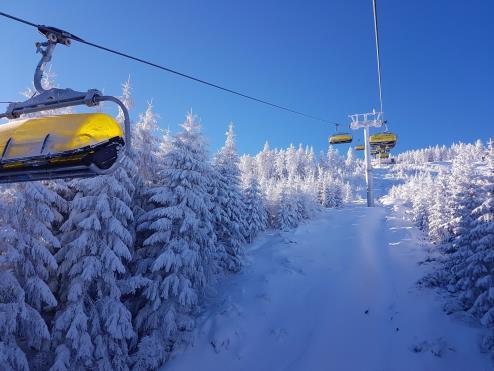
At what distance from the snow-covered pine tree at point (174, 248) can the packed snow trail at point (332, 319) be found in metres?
2.00

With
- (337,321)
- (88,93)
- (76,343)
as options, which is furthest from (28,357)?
(337,321)

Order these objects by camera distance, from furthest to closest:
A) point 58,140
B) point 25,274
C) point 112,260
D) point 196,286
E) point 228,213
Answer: point 228,213 → point 196,286 → point 112,260 → point 25,274 → point 58,140

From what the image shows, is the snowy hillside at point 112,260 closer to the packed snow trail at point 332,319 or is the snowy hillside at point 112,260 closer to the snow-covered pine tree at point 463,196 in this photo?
the packed snow trail at point 332,319

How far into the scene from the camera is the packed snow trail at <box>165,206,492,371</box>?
1664 cm

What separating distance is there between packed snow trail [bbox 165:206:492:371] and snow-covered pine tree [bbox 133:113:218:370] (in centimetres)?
200

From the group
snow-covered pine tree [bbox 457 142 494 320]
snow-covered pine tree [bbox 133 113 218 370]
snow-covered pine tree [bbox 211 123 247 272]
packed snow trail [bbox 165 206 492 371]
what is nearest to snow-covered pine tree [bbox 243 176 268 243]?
packed snow trail [bbox 165 206 492 371]

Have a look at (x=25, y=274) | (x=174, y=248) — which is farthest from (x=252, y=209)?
(x=25, y=274)

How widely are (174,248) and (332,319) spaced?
11001mm

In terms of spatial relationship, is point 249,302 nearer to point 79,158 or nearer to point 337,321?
point 337,321

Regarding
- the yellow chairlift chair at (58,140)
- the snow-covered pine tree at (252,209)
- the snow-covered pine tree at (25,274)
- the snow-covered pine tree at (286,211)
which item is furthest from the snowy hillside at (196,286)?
the snow-covered pine tree at (286,211)

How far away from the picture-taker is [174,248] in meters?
17.6

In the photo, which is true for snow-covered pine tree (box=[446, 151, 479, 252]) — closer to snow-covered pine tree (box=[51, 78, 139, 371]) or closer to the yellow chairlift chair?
snow-covered pine tree (box=[51, 78, 139, 371])

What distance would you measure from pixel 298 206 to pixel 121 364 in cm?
3110

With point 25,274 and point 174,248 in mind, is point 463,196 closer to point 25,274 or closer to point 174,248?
point 174,248
